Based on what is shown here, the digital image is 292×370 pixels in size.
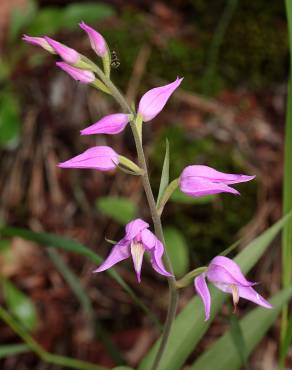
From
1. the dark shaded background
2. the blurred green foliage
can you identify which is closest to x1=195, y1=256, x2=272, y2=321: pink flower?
the dark shaded background

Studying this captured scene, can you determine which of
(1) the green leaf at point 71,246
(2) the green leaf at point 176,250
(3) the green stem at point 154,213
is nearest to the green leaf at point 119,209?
(2) the green leaf at point 176,250

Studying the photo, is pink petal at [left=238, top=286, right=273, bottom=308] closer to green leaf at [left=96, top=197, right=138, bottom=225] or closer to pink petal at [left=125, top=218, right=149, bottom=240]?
pink petal at [left=125, top=218, right=149, bottom=240]

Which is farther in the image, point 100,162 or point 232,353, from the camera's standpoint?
point 232,353

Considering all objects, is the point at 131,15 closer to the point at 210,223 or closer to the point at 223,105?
the point at 223,105

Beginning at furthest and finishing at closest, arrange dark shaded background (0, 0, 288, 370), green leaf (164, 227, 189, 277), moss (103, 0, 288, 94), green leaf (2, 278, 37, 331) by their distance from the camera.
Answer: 1. moss (103, 0, 288, 94)
2. dark shaded background (0, 0, 288, 370)
3. green leaf (2, 278, 37, 331)
4. green leaf (164, 227, 189, 277)

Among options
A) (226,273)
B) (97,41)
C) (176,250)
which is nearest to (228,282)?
(226,273)

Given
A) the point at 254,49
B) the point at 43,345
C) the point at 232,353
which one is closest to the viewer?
the point at 232,353

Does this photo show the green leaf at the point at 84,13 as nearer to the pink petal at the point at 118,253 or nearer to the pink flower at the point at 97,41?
the pink flower at the point at 97,41

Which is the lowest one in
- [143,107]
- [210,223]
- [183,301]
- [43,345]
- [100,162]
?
[43,345]

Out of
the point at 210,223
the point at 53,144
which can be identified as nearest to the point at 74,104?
the point at 53,144
